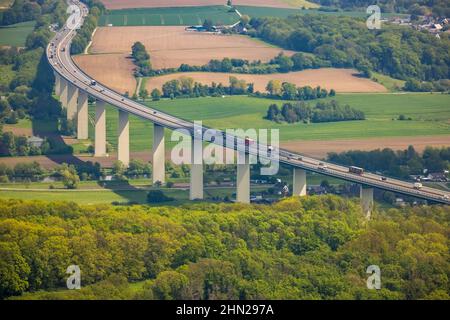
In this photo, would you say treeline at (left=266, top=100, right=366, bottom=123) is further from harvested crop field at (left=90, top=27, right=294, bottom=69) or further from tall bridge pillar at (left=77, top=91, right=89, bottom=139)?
harvested crop field at (left=90, top=27, right=294, bottom=69)

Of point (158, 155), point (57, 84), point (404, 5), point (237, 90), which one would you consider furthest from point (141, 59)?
point (404, 5)

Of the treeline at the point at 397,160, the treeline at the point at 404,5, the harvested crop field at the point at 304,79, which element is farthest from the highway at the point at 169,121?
the treeline at the point at 404,5

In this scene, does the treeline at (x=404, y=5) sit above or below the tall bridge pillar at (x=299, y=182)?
below

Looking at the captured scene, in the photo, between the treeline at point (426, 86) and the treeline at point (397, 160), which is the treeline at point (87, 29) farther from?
the treeline at point (397, 160)

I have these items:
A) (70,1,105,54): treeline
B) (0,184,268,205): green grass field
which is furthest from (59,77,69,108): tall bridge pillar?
(0,184,268,205): green grass field

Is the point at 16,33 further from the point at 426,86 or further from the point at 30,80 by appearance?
the point at 426,86
